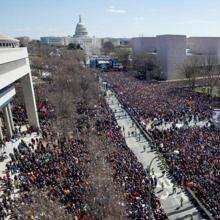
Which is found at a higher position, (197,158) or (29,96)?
(29,96)

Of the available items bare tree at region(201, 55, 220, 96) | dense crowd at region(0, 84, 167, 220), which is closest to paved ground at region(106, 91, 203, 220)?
dense crowd at region(0, 84, 167, 220)

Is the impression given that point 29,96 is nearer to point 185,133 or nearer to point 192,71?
point 185,133

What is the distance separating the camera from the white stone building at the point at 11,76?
25203 mm

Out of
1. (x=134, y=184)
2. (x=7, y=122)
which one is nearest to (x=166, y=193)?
(x=134, y=184)

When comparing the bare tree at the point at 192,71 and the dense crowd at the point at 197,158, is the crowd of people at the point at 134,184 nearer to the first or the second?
the dense crowd at the point at 197,158

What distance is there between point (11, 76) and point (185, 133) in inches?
647

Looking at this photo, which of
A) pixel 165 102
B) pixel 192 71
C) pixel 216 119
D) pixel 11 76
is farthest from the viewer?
pixel 192 71

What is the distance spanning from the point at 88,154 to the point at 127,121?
1523 centimetres

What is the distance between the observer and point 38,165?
23.8 metres

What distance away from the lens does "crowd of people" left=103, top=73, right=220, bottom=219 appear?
21144mm

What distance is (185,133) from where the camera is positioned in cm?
3150

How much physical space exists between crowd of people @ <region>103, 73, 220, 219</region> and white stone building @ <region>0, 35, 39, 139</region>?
1250 centimetres

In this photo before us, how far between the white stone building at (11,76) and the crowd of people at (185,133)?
1250cm

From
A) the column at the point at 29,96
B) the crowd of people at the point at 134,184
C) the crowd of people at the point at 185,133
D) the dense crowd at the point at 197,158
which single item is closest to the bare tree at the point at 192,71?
the crowd of people at the point at 185,133
